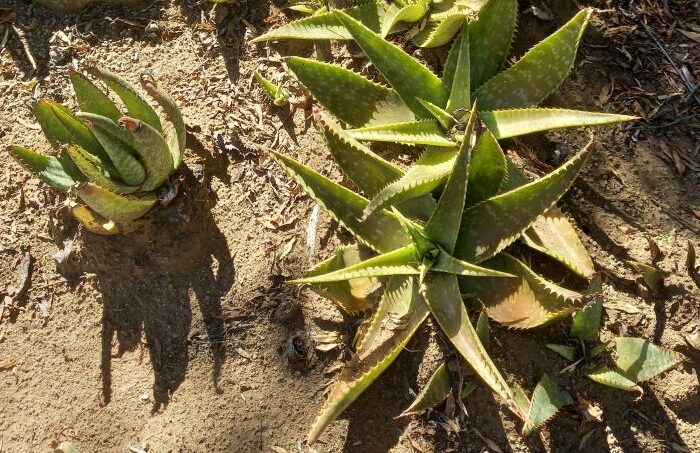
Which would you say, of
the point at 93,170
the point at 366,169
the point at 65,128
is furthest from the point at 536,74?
the point at 65,128

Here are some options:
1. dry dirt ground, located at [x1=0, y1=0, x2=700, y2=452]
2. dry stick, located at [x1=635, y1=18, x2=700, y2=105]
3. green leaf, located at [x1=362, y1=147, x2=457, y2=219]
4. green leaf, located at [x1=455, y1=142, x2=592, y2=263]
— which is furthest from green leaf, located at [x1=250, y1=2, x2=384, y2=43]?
dry stick, located at [x1=635, y1=18, x2=700, y2=105]

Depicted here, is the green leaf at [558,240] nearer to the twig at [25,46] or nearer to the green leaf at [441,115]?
the green leaf at [441,115]

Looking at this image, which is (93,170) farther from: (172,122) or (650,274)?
(650,274)

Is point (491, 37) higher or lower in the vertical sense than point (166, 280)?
higher

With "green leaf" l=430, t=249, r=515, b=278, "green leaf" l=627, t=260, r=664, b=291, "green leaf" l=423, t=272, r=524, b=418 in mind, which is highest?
"green leaf" l=430, t=249, r=515, b=278

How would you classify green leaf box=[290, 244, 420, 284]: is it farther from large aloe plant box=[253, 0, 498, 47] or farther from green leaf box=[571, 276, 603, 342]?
large aloe plant box=[253, 0, 498, 47]

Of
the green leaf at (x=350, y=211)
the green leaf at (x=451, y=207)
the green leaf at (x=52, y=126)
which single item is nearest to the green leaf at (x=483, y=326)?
the green leaf at (x=451, y=207)
